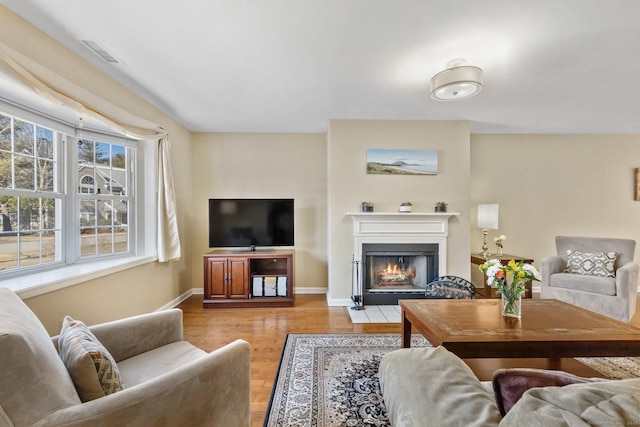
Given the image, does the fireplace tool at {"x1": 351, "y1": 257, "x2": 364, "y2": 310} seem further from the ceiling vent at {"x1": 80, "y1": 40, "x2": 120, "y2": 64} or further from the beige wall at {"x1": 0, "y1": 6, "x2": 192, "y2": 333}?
the ceiling vent at {"x1": 80, "y1": 40, "x2": 120, "y2": 64}

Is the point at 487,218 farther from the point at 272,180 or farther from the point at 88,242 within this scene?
the point at 88,242

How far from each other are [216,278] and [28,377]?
2809 mm

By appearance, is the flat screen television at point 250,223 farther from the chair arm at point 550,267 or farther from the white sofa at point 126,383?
the chair arm at point 550,267

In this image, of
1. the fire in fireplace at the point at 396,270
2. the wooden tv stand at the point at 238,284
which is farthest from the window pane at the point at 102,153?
the fire in fireplace at the point at 396,270

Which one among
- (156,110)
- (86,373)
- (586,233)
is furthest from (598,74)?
(156,110)

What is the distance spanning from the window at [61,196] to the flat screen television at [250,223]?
0.98 meters

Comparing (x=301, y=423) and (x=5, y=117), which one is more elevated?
(x=5, y=117)

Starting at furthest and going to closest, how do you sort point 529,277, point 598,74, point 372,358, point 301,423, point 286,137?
point 286,137 < point 598,74 < point 372,358 < point 529,277 < point 301,423

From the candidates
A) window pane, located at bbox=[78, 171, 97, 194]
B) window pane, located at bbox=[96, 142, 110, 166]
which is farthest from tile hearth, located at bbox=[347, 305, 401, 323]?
window pane, located at bbox=[96, 142, 110, 166]

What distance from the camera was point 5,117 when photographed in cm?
192

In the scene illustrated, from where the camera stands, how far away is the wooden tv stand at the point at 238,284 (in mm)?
3523

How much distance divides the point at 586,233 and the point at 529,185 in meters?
1.18

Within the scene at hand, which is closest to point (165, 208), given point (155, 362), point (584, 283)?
point (155, 362)

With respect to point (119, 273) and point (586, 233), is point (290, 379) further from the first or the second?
point (586, 233)
